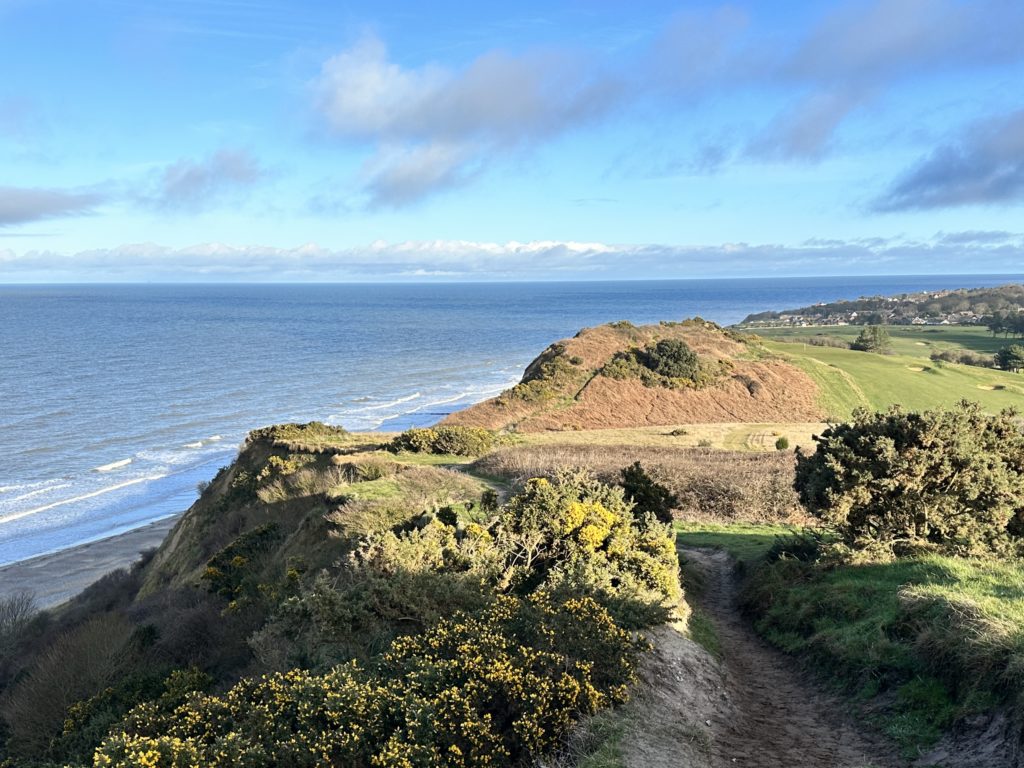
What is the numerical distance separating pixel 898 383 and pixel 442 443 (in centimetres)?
3707

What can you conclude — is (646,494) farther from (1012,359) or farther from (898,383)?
(1012,359)

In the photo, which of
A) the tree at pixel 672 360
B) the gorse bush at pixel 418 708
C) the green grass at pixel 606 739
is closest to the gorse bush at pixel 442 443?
the gorse bush at pixel 418 708

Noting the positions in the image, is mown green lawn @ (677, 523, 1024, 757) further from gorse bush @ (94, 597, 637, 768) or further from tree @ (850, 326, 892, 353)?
tree @ (850, 326, 892, 353)

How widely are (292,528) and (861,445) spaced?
13867 mm

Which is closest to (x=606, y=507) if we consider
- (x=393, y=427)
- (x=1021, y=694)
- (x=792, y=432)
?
(x=1021, y=694)

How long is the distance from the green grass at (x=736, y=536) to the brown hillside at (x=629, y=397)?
20.9 metres

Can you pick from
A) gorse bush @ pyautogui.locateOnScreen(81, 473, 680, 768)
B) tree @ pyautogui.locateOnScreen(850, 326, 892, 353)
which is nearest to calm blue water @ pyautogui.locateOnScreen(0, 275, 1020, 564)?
gorse bush @ pyautogui.locateOnScreen(81, 473, 680, 768)

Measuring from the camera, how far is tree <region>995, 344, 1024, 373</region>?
6212 cm

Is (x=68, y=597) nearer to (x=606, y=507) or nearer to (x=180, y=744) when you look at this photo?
(x=606, y=507)

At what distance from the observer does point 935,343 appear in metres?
84.7

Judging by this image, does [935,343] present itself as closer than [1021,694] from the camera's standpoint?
No

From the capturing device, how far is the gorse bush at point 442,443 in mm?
28766

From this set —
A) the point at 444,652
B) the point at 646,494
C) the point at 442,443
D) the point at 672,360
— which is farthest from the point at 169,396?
the point at 444,652

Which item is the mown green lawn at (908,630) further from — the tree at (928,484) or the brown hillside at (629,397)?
the brown hillside at (629,397)
